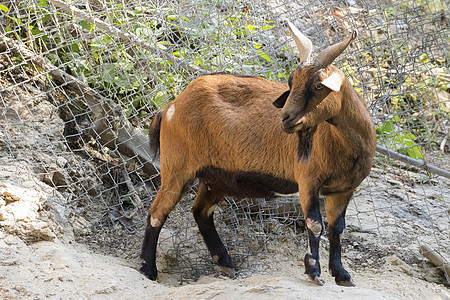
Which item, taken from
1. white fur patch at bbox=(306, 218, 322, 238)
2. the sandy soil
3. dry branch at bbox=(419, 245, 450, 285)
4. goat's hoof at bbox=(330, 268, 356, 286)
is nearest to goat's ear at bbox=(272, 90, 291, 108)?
white fur patch at bbox=(306, 218, 322, 238)

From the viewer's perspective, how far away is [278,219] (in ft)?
18.4

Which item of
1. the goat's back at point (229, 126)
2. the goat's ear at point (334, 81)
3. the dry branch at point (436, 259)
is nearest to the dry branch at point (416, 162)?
the dry branch at point (436, 259)

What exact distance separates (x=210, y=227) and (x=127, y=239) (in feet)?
2.96

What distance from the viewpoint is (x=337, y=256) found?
4.31m

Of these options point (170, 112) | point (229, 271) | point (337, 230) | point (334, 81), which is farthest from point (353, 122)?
point (229, 271)

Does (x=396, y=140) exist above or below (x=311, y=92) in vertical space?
below

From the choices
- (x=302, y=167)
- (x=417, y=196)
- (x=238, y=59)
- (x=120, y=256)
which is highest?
(x=238, y=59)

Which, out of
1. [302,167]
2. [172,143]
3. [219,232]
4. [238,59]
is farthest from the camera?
[238,59]

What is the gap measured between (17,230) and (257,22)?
11.0 ft

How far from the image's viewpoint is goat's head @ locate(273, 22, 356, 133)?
350 cm

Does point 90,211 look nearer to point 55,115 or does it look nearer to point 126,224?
point 126,224

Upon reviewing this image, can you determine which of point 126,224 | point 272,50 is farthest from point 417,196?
point 126,224

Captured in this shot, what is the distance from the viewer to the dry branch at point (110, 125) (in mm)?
6012

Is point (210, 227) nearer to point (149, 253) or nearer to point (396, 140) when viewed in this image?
point (149, 253)
